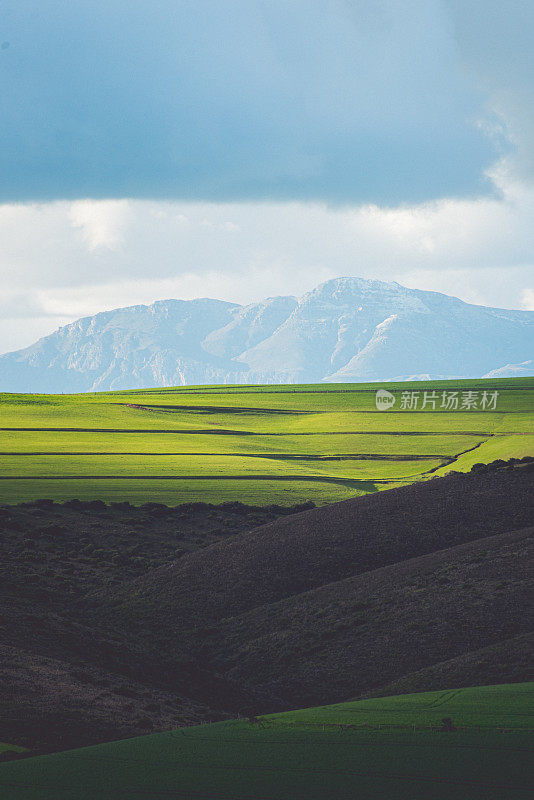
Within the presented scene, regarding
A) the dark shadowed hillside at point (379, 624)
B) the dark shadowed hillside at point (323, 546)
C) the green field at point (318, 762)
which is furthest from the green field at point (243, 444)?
the green field at point (318, 762)

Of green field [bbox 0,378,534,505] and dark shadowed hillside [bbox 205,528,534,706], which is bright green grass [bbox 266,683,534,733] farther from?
green field [bbox 0,378,534,505]

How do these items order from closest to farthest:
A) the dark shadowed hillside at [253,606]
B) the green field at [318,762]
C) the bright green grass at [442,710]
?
the green field at [318,762], the bright green grass at [442,710], the dark shadowed hillside at [253,606]

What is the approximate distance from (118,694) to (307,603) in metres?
16.3

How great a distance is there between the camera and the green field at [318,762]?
16.6 metres

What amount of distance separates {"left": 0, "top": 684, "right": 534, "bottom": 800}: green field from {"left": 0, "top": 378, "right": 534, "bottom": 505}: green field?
51.7 m

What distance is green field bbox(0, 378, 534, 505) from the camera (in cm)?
7788

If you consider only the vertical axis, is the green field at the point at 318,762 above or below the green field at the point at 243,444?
below

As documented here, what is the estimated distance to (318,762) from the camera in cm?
1838

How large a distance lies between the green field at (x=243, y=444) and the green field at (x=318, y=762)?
170 ft

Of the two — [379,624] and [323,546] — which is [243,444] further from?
[379,624]

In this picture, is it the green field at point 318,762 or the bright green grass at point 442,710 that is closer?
the green field at point 318,762

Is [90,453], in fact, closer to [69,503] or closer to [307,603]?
[69,503]

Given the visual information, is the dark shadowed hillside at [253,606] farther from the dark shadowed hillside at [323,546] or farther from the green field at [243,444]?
the green field at [243,444]

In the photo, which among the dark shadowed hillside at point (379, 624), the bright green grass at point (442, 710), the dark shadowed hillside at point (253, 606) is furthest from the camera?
the dark shadowed hillside at point (379, 624)
